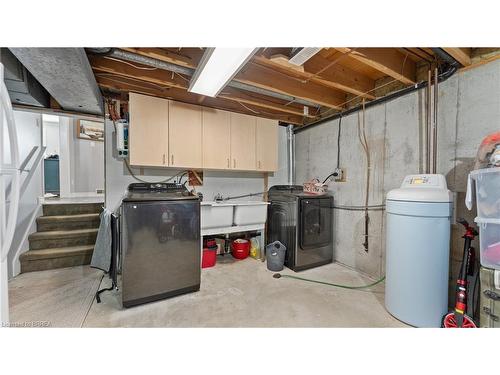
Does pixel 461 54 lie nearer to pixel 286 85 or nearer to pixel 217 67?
pixel 286 85

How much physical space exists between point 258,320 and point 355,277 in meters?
1.58

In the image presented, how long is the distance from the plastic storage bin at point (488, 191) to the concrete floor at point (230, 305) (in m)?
1.11

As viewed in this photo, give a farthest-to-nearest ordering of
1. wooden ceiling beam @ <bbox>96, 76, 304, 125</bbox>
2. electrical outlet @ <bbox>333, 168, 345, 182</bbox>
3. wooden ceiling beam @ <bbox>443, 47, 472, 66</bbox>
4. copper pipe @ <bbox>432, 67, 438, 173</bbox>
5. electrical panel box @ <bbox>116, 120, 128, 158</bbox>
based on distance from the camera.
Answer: electrical outlet @ <bbox>333, 168, 345, 182</bbox>
electrical panel box @ <bbox>116, 120, 128, 158</bbox>
wooden ceiling beam @ <bbox>96, 76, 304, 125</bbox>
copper pipe @ <bbox>432, 67, 438, 173</bbox>
wooden ceiling beam @ <bbox>443, 47, 472, 66</bbox>

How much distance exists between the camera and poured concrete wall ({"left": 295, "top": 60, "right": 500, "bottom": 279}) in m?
1.85

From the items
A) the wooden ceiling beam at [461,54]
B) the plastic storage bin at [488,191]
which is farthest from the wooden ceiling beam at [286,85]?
the plastic storage bin at [488,191]

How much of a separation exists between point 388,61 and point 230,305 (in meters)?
2.82

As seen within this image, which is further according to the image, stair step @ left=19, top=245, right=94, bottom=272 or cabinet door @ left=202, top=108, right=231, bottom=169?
cabinet door @ left=202, top=108, right=231, bottom=169

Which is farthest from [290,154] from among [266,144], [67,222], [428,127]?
[67,222]

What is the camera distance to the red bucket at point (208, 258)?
2977 mm

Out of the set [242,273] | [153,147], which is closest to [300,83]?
[153,147]

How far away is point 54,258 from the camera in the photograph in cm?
290

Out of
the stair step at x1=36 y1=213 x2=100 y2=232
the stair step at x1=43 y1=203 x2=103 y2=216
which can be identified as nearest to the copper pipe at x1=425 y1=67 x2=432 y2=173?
the stair step at x1=36 y1=213 x2=100 y2=232

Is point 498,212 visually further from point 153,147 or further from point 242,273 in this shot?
point 153,147

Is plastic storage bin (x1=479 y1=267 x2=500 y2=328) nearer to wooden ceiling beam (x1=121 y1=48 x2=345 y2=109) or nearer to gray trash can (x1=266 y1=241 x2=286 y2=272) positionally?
gray trash can (x1=266 y1=241 x2=286 y2=272)
